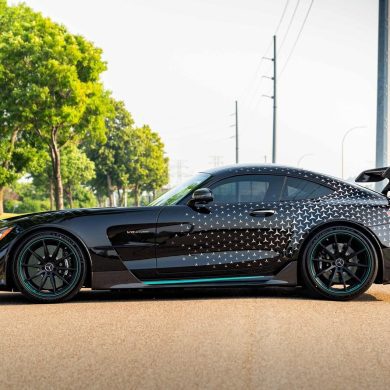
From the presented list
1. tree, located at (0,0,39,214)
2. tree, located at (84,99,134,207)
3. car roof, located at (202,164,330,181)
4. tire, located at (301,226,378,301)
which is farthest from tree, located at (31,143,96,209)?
tire, located at (301,226,378,301)

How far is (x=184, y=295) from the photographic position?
8305 mm

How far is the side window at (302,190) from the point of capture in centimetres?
805

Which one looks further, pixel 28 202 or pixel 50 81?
pixel 28 202

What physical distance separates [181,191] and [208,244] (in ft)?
2.33

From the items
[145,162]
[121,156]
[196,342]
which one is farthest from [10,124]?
[145,162]

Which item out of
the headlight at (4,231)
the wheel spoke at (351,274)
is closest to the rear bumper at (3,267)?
the headlight at (4,231)

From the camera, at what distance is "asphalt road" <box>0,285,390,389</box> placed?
183 inches

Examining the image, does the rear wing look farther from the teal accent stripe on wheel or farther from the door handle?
the teal accent stripe on wheel

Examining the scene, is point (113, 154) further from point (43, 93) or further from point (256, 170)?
point (256, 170)

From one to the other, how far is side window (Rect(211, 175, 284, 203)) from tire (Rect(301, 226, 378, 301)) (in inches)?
25.6

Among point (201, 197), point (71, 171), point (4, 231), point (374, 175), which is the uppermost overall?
point (374, 175)

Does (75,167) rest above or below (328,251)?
below

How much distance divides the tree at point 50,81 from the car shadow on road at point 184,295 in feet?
95.3

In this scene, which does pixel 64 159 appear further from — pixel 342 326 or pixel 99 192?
pixel 342 326
